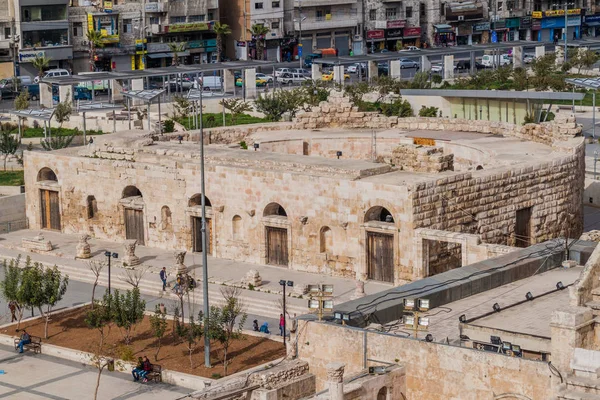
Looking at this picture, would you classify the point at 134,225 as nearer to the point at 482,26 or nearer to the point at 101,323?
the point at 101,323

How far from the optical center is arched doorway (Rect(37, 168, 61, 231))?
5875 cm

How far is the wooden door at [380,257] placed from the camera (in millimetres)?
48094

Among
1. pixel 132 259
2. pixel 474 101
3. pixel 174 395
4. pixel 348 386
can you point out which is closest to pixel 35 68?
pixel 474 101

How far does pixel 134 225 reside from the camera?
2199 inches

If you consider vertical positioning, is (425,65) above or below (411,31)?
below

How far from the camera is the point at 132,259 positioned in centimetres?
5247

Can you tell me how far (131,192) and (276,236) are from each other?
26.2 ft

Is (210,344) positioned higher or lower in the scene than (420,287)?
lower

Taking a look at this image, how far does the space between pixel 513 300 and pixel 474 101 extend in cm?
3899

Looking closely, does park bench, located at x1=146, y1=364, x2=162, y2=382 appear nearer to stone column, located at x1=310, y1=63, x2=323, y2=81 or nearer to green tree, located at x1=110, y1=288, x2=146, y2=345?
green tree, located at x1=110, y1=288, x2=146, y2=345

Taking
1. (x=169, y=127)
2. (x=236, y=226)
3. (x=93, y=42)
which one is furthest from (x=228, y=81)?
(x=236, y=226)

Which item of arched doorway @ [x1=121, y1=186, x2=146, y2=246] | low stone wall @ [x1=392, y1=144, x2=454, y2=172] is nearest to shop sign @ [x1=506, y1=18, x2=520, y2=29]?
arched doorway @ [x1=121, y1=186, x2=146, y2=246]

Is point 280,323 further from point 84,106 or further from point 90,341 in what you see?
point 84,106

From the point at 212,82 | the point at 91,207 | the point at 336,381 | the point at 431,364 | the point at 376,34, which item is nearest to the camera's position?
the point at 336,381
